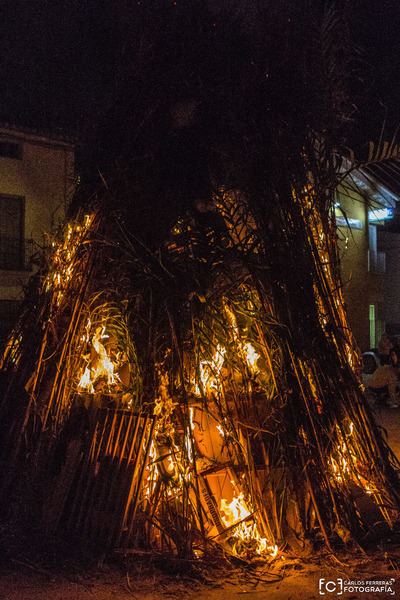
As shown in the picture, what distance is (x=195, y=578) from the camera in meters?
4.23

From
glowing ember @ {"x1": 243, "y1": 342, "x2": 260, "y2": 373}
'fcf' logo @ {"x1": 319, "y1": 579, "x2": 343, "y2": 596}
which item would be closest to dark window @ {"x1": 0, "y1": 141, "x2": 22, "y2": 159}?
glowing ember @ {"x1": 243, "y1": 342, "x2": 260, "y2": 373}

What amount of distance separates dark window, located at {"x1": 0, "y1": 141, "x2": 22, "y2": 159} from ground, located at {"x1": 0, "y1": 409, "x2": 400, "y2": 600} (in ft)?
55.2

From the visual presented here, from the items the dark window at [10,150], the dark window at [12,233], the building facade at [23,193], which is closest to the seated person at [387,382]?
the building facade at [23,193]

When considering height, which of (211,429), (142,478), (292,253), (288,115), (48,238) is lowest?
(142,478)

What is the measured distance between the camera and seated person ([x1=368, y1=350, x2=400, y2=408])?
40.3 ft

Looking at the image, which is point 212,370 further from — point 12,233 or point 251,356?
point 12,233

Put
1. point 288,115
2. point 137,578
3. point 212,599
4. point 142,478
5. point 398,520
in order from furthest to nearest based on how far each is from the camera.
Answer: point 288,115 < point 398,520 < point 142,478 < point 137,578 < point 212,599

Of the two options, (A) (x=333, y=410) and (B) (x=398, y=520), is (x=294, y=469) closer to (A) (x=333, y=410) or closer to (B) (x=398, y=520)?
(A) (x=333, y=410)

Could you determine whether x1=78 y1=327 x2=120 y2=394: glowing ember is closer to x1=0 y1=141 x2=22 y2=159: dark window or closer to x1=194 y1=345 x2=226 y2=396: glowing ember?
x1=194 y1=345 x2=226 y2=396: glowing ember

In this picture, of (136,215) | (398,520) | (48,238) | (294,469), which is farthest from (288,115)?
(398,520)

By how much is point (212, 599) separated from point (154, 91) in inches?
182

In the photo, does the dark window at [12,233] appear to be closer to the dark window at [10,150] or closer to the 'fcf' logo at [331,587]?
the dark window at [10,150]

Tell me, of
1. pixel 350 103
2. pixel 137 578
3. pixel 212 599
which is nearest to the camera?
pixel 212 599

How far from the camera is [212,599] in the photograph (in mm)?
3943
